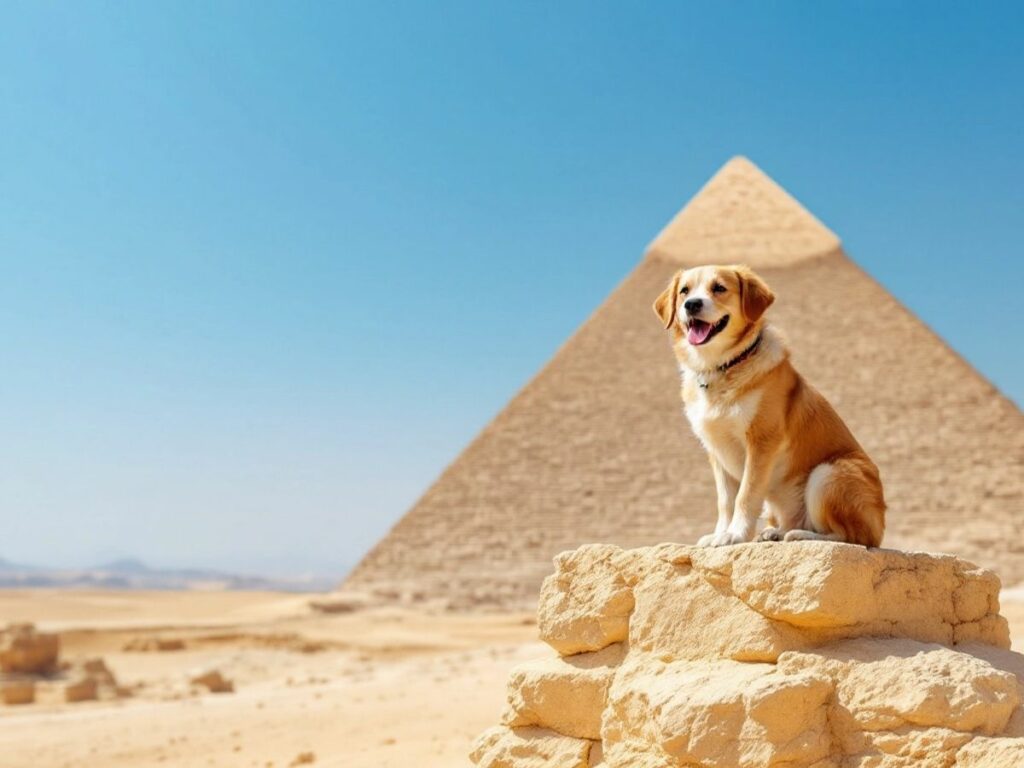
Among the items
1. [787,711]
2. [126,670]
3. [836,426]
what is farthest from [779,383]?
[126,670]

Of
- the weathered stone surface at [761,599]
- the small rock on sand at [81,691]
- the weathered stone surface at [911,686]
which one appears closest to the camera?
the weathered stone surface at [911,686]

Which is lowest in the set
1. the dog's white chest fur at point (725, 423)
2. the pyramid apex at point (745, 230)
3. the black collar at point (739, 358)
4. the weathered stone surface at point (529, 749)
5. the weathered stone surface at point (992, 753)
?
the weathered stone surface at point (529, 749)

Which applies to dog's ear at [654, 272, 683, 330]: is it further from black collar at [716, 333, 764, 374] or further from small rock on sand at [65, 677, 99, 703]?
small rock on sand at [65, 677, 99, 703]

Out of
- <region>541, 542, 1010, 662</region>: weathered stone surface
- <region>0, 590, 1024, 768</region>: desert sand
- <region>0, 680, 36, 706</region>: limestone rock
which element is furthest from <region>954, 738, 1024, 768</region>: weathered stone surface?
<region>0, 680, 36, 706</region>: limestone rock

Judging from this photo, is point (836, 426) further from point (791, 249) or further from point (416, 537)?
point (791, 249)

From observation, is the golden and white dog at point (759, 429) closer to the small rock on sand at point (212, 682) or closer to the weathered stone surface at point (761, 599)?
the weathered stone surface at point (761, 599)

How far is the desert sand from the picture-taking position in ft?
26.6

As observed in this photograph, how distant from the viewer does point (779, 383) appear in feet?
12.8

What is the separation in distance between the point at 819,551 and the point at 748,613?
293mm

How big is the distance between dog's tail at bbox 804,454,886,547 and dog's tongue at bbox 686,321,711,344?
546mm

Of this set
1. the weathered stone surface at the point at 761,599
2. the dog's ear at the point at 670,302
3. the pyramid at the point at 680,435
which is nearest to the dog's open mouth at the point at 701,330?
the dog's ear at the point at 670,302

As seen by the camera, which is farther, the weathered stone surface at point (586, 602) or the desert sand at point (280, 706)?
the desert sand at point (280, 706)

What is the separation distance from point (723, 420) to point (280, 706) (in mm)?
8090

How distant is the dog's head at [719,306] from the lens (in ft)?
12.7
